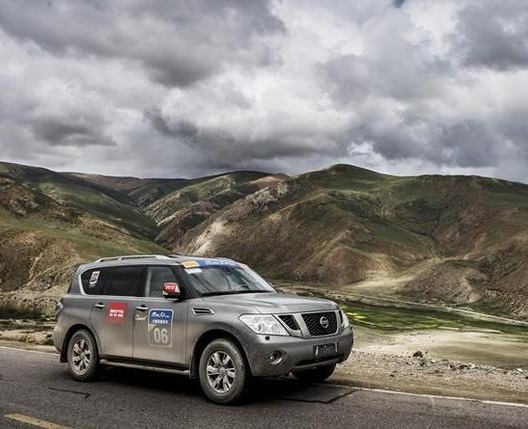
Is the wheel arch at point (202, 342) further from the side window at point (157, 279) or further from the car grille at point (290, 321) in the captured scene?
the side window at point (157, 279)

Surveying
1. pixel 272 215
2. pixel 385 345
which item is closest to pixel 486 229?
pixel 272 215

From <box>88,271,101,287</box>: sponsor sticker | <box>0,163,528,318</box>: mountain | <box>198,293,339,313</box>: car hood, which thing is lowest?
<box>198,293,339,313</box>: car hood

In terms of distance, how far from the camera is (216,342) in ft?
33.0

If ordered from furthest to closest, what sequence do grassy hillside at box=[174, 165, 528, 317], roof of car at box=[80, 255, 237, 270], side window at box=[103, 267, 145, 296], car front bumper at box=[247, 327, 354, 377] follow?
grassy hillside at box=[174, 165, 528, 317] < side window at box=[103, 267, 145, 296] < roof of car at box=[80, 255, 237, 270] < car front bumper at box=[247, 327, 354, 377]

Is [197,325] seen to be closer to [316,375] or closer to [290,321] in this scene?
[290,321]

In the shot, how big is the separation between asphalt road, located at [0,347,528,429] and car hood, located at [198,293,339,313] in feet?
4.71

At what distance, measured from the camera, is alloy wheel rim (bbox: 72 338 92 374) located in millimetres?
12209

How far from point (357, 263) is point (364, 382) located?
442 feet

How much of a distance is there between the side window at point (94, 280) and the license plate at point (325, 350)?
4.73 m

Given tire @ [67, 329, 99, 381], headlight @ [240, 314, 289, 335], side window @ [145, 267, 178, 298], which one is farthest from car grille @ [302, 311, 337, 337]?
tire @ [67, 329, 99, 381]

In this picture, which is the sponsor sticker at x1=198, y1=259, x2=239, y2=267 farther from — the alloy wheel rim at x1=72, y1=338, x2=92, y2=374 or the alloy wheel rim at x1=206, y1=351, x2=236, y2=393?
the alloy wheel rim at x1=72, y1=338, x2=92, y2=374

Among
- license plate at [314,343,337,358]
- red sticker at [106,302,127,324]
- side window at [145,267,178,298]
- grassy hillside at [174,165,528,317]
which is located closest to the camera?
license plate at [314,343,337,358]

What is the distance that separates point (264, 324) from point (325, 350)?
1.18m

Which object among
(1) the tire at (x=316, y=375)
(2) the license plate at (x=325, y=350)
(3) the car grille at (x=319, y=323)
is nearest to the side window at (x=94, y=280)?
(1) the tire at (x=316, y=375)
